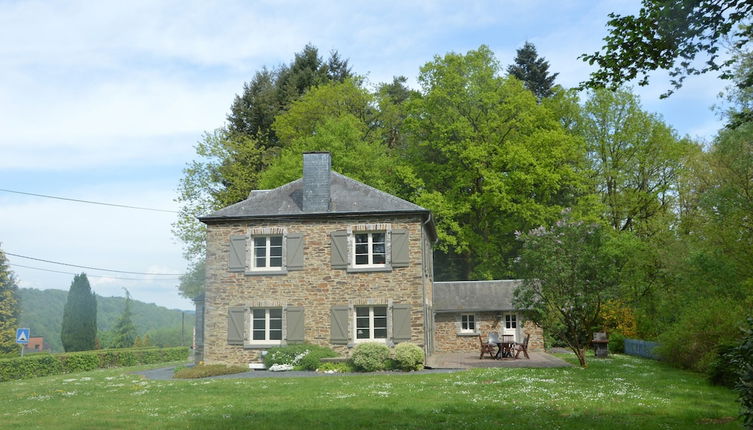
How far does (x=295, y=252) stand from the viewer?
22.9 m

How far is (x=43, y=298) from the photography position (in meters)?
91.7

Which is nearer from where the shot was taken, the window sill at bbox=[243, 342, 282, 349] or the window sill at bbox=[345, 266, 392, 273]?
the window sill at bbox=[345, 266, 392, 273]

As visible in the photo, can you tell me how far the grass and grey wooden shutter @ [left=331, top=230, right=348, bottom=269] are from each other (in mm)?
5404

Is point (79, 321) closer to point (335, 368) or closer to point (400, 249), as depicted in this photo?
point (335, 368)

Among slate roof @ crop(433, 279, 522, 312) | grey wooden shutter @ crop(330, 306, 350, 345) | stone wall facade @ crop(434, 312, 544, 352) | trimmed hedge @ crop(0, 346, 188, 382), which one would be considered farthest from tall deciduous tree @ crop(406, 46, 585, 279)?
trimmed hedge @ crop(0, 346, 188, 382)

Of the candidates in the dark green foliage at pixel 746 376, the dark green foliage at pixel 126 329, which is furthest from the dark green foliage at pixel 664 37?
the dark green foliage at pixel 126 329

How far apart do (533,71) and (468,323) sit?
76.1 feet

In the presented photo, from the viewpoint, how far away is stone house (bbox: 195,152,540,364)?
22.3 meters

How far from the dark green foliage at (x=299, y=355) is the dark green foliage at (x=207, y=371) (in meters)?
0.99

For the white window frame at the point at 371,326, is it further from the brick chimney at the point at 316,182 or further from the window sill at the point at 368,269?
the brick chimney at the point at 316,182

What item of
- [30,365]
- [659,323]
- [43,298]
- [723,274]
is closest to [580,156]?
[659,323]

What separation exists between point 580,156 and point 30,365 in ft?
96.4

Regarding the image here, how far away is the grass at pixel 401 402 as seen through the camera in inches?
397

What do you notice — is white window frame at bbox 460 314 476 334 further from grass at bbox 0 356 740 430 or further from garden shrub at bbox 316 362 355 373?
grass at bbox 0 356 740 430
